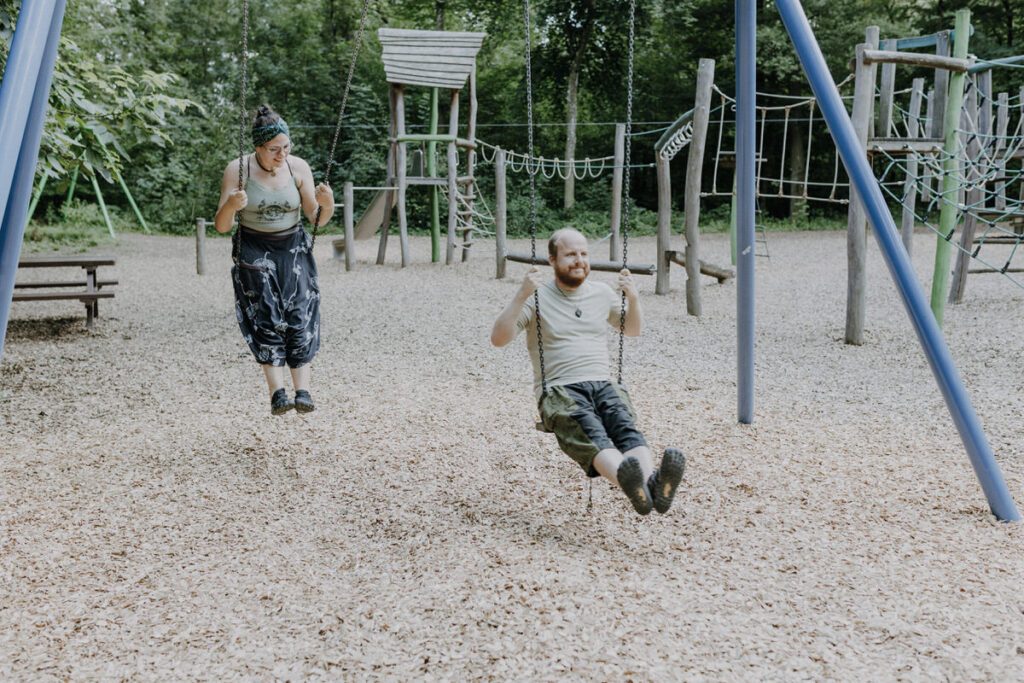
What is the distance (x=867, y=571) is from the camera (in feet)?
10.1

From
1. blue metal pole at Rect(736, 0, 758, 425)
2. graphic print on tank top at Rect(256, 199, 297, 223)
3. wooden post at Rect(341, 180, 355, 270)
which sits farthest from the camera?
wooden post at Rect(341, 180, 355, 270)

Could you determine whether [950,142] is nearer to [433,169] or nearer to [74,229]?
[433,169]

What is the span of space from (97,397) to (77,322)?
12.2 ft

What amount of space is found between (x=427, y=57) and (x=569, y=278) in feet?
37.2

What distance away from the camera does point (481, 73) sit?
1038 inches

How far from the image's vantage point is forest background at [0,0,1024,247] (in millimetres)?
22422

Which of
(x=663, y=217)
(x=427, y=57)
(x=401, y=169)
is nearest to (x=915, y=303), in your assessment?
(x=663, y=217)

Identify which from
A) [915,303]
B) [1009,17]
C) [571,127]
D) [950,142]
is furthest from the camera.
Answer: [571,127]

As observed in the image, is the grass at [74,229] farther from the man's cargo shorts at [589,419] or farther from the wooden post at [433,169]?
the man's cargo shorts at [589,419]

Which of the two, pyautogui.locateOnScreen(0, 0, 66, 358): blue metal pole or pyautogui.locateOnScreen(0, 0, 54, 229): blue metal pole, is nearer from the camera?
pyautogui.locateOnScreen(0, 0, 54, 229): blue metal pole

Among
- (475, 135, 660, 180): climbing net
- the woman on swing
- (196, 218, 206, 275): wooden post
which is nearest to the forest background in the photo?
(475, 135, 660, 180): climbing net

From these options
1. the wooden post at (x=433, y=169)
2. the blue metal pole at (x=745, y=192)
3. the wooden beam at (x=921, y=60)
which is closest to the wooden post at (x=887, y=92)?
the wooden beam at (x=921, y=60)

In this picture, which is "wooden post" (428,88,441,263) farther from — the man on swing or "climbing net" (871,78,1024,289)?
the man on swing

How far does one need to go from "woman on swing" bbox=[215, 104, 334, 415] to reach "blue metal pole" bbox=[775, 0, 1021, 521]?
2.22m
